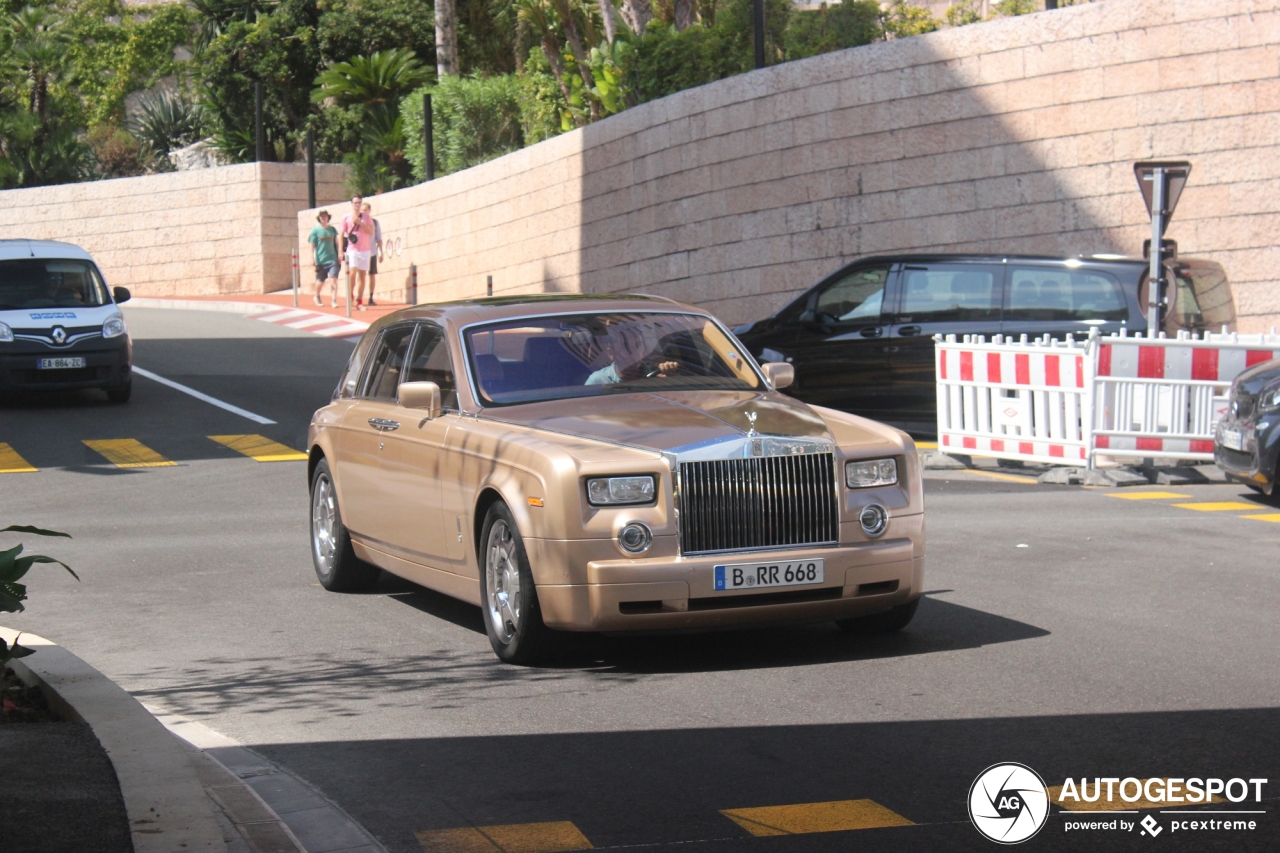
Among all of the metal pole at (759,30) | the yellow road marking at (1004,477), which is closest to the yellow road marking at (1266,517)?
the yellow road marking at (1004,477)

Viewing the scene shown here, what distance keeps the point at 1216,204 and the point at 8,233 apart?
37447 mm

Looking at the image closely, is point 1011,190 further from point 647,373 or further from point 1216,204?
point 647,373

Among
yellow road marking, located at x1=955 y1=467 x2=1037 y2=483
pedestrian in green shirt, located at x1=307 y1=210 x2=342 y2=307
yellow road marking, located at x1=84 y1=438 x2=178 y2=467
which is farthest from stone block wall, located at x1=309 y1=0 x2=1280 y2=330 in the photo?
yellow road marking, located at x1=84 y1=438 x2=178 y2=467

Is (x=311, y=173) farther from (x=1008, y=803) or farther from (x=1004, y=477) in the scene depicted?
(x=1008, y=803)

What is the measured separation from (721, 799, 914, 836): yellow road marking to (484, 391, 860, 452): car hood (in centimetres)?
212

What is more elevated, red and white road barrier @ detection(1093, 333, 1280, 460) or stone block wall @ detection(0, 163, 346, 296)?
stone block wall @ detection(0, 163, 346, 296)

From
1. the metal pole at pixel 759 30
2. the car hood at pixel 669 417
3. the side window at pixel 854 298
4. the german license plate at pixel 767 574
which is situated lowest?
the german license plate at pixel 767 574

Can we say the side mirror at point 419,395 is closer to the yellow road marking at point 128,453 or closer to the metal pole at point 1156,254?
the metal pole at point 1156,254

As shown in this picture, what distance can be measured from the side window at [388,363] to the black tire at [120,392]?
11996 mm

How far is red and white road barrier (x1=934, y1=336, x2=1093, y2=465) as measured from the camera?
1448 centimetres

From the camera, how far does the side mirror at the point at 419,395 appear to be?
26.4ft

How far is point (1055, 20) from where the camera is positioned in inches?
820

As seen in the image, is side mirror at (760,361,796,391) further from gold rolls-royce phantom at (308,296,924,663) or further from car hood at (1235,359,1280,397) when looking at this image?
car hood at (1235,359,1280,397)

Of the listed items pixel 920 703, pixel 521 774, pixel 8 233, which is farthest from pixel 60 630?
pixel 8 233
